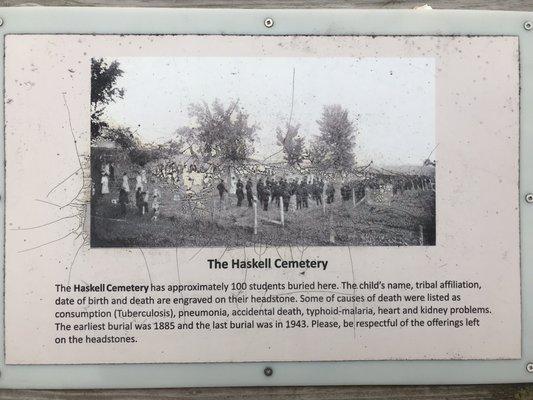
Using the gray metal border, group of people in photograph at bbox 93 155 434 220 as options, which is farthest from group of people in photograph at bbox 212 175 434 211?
the gray metal border

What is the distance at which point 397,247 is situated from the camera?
1120 millimetres

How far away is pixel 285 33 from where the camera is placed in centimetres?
112

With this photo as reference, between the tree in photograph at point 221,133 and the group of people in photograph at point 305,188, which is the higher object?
the tree in photograph at point 221,133

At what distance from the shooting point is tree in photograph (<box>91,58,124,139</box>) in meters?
1.10

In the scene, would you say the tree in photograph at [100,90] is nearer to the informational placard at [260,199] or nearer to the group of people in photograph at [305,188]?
the informational placard at [260,199]

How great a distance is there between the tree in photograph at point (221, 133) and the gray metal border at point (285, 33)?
0.59 feet

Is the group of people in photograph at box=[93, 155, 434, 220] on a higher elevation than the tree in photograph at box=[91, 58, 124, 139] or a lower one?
lower

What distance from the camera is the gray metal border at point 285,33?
1108 millimetres

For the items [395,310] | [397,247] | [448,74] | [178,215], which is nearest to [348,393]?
[395,310]

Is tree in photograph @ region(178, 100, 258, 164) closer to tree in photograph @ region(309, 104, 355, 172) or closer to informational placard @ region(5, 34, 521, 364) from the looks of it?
informational placard @ region(5, 34, 521, 364)

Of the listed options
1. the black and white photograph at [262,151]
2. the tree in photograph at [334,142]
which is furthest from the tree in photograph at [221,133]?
the tree in photograph at [334,142]

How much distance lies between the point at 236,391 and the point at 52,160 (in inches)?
26.7

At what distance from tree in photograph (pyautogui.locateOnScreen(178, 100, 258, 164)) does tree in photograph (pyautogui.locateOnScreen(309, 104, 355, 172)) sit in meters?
0.15

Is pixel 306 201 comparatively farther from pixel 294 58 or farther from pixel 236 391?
pixel 236 391
